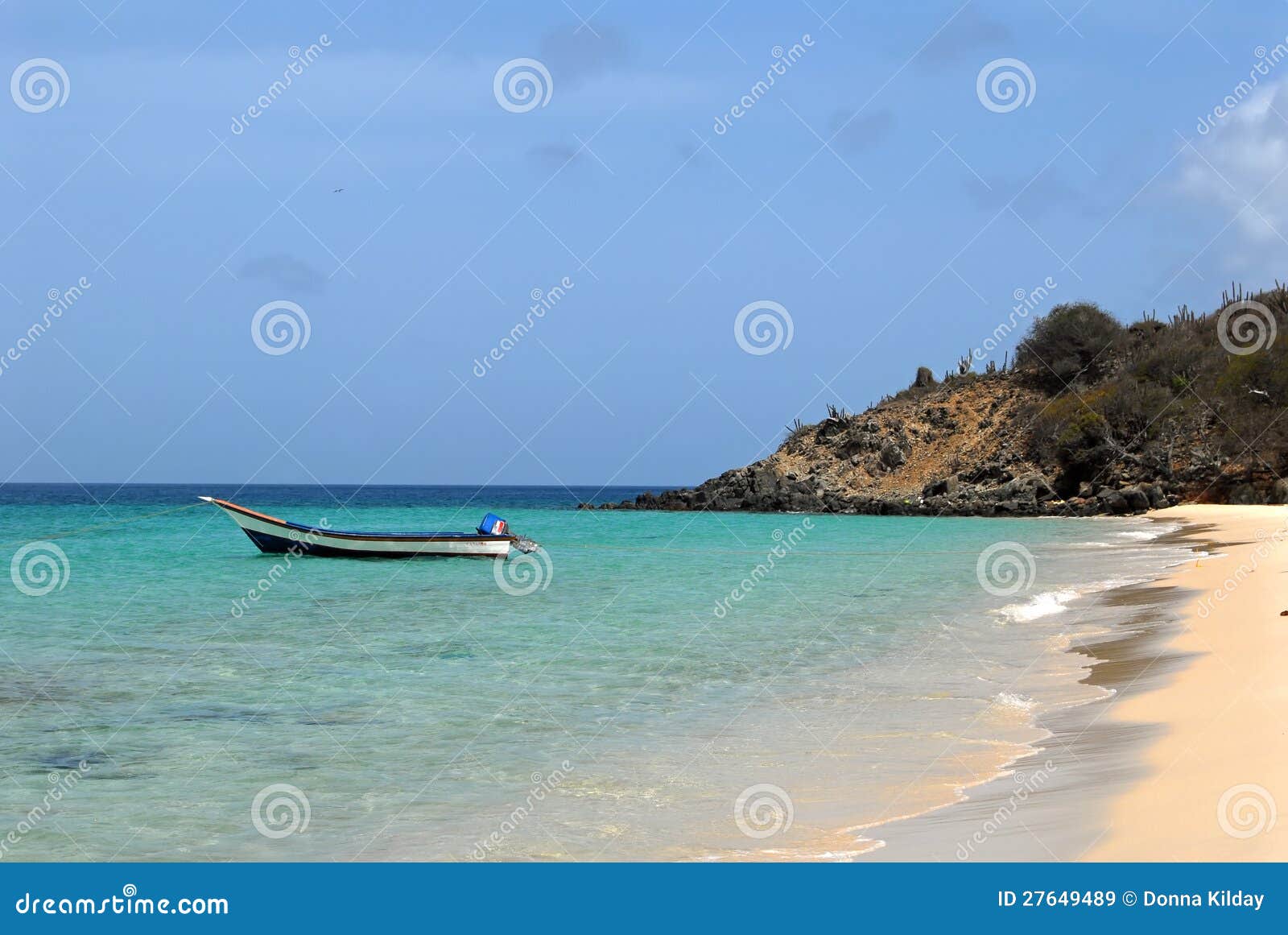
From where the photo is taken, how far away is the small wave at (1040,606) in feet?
56.9

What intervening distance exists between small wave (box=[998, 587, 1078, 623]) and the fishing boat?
16.0 metres

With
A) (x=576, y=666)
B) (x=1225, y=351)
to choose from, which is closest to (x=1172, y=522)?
(x=1225, y=351)

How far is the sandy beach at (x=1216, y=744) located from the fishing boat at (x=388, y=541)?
19779 millimetres

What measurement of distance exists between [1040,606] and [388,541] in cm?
1922

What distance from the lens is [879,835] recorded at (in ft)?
21.4

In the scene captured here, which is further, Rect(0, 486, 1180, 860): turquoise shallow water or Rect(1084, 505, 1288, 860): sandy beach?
Rect(0, 486, 1180, 860): turquoise shallow water

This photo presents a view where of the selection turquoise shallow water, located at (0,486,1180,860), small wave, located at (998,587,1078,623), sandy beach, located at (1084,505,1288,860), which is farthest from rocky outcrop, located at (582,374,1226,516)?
sandy beach, located at (1084,505,1288,860)

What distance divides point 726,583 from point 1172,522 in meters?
25.5

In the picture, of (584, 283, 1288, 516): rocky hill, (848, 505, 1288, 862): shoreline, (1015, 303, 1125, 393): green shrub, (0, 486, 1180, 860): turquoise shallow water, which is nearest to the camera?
(848, 505, 1288, 862): shoreline

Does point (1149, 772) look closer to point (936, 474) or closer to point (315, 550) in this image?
point (315, 550)

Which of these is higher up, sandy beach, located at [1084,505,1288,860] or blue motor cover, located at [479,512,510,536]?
sandy beach, located at [1084,505,1288,860]

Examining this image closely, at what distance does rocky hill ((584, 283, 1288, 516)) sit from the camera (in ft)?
167

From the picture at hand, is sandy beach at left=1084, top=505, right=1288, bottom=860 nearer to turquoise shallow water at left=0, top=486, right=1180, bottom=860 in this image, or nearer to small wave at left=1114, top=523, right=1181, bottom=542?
turquoise shallow water at left=0, top=486, right=1180, bottom=860

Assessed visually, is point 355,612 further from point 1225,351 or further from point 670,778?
point 1225,351
